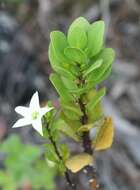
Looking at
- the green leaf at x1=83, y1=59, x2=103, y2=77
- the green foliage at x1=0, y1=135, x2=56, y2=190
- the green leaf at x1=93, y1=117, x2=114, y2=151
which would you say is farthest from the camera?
the green foliage at x1=0, y1=135, x2=56, y2=190

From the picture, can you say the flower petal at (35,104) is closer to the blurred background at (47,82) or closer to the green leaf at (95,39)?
the green leaf at (95,39)

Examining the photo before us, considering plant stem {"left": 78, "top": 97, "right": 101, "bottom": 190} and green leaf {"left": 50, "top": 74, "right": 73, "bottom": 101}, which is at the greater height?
green leaf {"left": 50, "top": 74, "right": 73, "bottom": 101}

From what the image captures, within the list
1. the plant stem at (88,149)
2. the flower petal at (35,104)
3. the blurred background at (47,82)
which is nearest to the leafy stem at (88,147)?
the plant stem at (88,149)

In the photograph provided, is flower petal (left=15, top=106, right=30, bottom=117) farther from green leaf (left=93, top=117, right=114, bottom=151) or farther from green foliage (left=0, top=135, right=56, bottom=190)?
green foliage (left=0, top=135, right=56, bottom=190)

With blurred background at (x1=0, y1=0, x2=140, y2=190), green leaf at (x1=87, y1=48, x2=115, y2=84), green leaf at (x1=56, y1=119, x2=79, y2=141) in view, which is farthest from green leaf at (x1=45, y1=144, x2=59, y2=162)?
blurred background at (x1=0, y1=0, x2=140, y2=190)

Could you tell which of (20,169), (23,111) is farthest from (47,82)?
(23,111)

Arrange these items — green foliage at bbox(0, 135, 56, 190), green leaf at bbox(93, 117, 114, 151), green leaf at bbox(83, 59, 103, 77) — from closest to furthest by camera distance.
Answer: green leaf at bbox(83, 59, 103, 77) → green leaf at bbox(93, 117, 114, 151) → green foliage at bbox(0, 135, 56, 190)

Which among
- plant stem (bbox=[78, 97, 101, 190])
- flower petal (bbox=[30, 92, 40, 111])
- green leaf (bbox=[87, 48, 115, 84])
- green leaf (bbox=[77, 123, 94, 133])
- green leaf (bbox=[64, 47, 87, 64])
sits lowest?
plant stem (bbox=[78, 97, 101, 190])

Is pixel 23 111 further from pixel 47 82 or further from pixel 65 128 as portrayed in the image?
pixel 47 82
